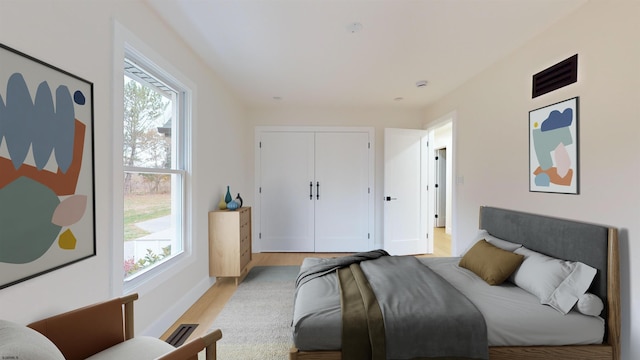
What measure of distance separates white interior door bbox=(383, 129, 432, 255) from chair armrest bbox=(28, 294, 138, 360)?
3566mm

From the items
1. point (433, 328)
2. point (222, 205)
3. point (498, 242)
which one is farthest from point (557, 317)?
point (222, 205)

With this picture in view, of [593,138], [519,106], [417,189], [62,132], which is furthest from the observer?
[417,189]

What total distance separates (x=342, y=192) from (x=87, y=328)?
365cm

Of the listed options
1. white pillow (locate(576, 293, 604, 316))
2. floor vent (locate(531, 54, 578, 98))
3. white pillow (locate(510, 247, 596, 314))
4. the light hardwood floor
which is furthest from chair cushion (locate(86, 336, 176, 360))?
floor vent (locate(531, 54, 578, 98))

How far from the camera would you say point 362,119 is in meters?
4.62

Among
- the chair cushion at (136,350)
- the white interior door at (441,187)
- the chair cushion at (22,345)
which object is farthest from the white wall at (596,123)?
the white interior door at (441,187)

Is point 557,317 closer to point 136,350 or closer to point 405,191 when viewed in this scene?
point 136,350

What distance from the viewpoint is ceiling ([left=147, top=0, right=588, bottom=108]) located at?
191cm

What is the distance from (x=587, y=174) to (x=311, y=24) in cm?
227

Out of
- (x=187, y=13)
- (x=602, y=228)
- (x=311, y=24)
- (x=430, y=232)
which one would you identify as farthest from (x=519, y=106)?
(x=187, y=13)

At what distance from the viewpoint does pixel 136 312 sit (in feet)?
6.16

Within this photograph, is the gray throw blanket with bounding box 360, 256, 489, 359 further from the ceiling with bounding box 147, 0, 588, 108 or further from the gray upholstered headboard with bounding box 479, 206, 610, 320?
the ceiling with bounding box 147, 0, 588, 108

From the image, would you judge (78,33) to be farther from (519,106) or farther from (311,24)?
(519,106)

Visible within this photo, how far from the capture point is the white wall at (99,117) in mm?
1193
